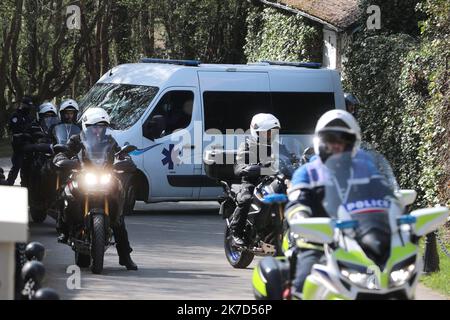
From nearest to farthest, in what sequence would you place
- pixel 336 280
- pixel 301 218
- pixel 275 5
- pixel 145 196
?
pixel 336 280 → pixel 301 218 → pixel 145 196 → pixel 275 5

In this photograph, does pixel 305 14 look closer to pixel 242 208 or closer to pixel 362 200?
pixel 242 208

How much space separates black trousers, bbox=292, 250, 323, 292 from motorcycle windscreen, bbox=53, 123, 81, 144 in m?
8.62

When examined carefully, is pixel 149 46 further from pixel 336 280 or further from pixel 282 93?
pixel 336 280

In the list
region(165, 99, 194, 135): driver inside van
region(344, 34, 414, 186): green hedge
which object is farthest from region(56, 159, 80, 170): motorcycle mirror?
region(344, 34, 414, 186): green hedge

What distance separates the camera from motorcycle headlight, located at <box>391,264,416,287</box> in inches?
266

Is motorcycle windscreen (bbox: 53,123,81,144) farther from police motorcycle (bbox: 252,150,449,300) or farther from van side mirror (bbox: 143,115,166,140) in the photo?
police motorcycle (bbox: 252,150,449,300)

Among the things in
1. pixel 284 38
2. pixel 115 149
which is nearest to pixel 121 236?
pixel 115 149

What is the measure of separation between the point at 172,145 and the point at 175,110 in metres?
0.60

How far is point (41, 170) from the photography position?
1644cm

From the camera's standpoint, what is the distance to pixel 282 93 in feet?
65.5

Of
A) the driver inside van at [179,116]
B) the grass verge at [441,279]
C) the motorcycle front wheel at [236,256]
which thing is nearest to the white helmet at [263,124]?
the motorcycle front wheel at [236,256]

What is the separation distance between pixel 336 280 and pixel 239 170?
19.5ft
